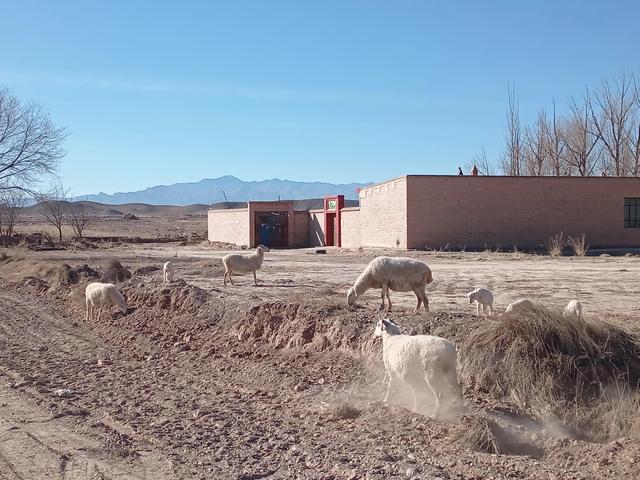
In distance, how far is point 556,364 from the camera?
32.1 ft

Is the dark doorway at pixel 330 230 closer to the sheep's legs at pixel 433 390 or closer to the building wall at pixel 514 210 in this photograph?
the building wall at pixel 514 210

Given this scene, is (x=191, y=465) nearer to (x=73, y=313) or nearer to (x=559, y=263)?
(x=73, y=313)

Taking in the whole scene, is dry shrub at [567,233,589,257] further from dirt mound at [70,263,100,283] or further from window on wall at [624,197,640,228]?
dirt mound at [70,263,100,283]

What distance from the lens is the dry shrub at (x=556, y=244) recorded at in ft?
117

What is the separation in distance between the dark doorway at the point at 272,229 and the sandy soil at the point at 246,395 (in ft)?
109

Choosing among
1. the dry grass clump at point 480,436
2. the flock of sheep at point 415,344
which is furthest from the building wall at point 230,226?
the dry grass clump at point 480,436

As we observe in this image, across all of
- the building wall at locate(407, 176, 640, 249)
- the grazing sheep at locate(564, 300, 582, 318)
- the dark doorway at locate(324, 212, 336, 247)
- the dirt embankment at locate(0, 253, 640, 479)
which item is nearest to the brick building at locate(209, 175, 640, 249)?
the building wall at locate(407, 176, 640, 249)

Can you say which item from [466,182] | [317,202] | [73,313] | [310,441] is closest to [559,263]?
[466,182]

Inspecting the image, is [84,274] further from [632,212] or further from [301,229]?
[301,229]

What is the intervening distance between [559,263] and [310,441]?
23608 millimetres

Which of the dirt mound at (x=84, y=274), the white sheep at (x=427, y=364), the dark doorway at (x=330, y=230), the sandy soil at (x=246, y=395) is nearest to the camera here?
the sandy soil at (x=246, y=395)

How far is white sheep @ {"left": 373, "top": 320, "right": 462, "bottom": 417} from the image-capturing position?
8.97m

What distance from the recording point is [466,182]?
131 feet

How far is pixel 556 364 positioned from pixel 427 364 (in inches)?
79.3
